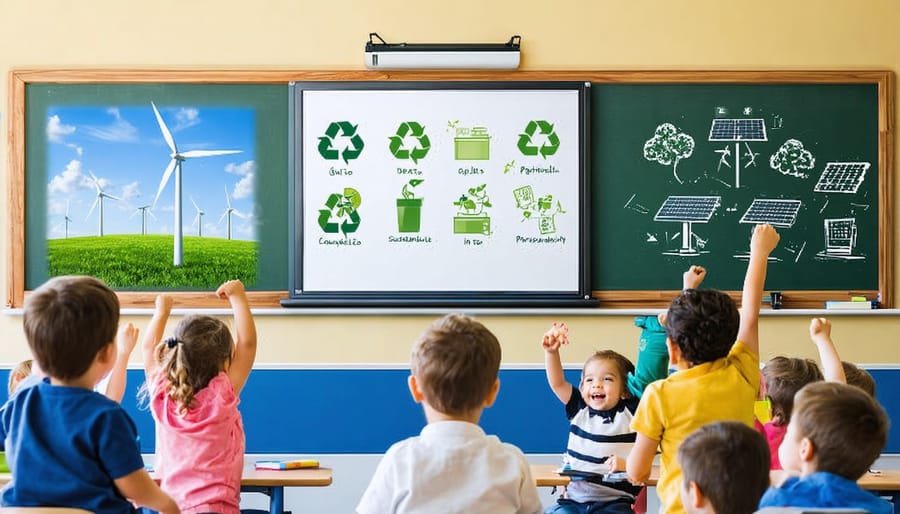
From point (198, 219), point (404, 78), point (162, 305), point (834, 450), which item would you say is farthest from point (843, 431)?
point (198, 219)

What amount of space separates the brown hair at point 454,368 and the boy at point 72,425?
60 cm

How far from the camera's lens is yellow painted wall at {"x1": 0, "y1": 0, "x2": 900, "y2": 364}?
204 inches

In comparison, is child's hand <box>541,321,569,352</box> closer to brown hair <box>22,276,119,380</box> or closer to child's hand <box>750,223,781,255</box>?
child's hand <box>750,223,781,255</box>

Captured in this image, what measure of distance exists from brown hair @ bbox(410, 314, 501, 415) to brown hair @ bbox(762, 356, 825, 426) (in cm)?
140

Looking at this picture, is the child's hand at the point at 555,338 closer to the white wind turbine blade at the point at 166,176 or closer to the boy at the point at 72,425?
the boy at the point at 72,425

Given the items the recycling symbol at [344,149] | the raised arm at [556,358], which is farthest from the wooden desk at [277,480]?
the recycling symbol at [344,149]

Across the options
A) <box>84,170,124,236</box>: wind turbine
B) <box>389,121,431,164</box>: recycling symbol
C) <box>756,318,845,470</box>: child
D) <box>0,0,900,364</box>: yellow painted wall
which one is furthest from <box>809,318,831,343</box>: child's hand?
<box>84,170,124,236</box>: wind turbine

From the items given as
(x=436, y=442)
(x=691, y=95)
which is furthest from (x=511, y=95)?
(x=436, y=442)

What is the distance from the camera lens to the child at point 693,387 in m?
2.54

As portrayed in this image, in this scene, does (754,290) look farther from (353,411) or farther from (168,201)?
(168,201)

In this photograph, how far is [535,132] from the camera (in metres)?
5.17

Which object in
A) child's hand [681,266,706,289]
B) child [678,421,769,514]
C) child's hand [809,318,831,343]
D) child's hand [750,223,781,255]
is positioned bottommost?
child [678,421,769,514]

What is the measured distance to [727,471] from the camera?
201 cm

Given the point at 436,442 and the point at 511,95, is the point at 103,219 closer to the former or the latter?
the point at 511,95
